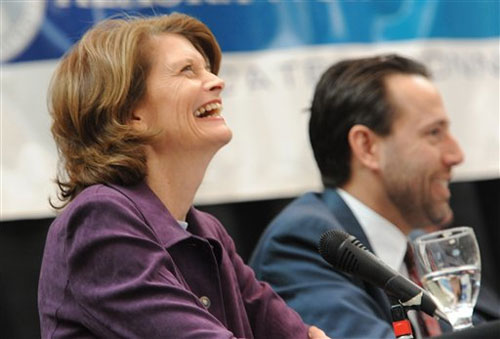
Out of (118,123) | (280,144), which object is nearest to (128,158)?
(118,123)

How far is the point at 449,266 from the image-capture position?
84.0 inches

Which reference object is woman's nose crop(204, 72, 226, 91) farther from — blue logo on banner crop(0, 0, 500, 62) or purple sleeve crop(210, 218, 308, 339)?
blue logo on banner crop(0, 0, 500, 62)

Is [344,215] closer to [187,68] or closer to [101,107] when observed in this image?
[187,68]

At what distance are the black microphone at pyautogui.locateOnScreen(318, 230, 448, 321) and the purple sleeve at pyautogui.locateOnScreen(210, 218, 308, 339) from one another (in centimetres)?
44

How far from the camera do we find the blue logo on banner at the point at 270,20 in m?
2.72

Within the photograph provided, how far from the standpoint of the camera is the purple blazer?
5.58 ft

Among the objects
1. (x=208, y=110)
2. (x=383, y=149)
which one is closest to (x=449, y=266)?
(x=208, y=110)

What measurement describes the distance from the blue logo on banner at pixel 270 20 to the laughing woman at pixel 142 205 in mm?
618

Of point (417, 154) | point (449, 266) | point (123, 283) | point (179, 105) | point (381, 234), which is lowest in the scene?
point (381, 234)

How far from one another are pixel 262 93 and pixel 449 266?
109 cm

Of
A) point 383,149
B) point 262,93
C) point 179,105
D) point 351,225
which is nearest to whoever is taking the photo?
point 179,105

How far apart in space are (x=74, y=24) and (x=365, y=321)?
1168 millimetres

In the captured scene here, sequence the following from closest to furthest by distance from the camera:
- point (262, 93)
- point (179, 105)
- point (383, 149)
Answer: point (179, 105)
point (383, 149)
point (262, 93)

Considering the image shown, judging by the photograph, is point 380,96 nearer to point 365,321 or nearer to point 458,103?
point 458,103
